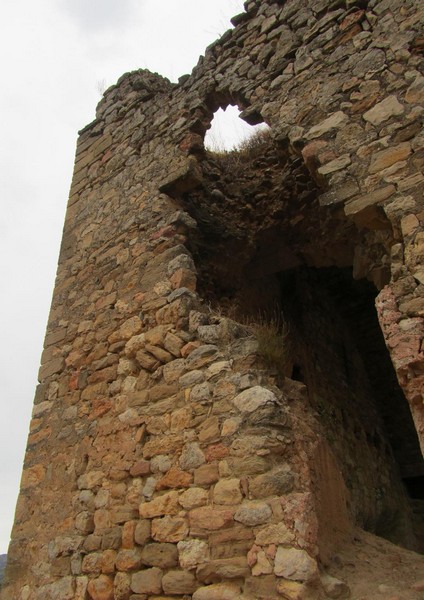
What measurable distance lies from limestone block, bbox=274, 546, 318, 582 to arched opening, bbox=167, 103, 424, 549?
1491mm

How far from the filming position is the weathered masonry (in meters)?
2.73

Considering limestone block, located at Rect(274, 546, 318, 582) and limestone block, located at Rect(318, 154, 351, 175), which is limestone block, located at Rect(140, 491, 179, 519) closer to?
limestone block, located at Rect(274, 546, 318, 582)

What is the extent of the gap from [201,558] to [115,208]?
11.0ft

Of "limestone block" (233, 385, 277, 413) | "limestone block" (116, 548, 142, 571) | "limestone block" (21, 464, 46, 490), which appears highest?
"limestone block" (233, 385, 277, 413)

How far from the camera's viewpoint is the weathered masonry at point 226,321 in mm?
2734

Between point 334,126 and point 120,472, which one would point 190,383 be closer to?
point 120,472

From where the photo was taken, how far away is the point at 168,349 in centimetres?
361

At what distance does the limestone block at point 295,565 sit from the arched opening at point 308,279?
149 cm

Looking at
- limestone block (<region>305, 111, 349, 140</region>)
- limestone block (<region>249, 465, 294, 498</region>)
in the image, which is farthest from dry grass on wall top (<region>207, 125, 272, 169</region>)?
limestone block (<region>249, 465, 294, 498</region>)

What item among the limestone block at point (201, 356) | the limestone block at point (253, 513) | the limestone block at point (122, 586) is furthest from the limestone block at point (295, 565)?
the limestone block at point (201, 356)

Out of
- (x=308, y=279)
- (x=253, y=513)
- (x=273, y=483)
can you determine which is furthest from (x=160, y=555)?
(x=308, y=279)

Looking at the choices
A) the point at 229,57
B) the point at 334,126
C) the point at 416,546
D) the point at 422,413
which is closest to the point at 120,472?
the point at 422,413

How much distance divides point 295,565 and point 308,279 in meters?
4.90

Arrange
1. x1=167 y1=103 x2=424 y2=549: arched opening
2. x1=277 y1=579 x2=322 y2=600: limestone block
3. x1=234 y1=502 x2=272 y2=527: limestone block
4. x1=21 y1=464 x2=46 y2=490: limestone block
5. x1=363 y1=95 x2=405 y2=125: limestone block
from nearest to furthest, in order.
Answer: x1=277 y1=579 x2=322 y2=600: limestone block → x1=234 y1=502 x2=272 y2=527: limestone block → x1=363 y1=95 x2=405 y2=125: limestone block → x1=21 y1=464 x2=46 y2=490: limestone block → x1=167 y1=103 x2=424 y2=549: arched opening
